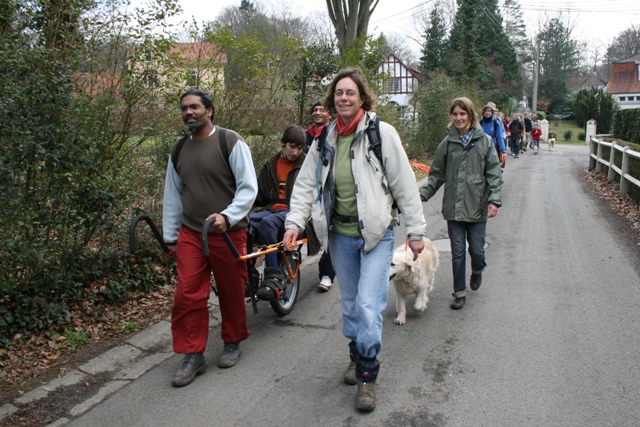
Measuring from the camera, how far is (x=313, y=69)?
12.3 meters

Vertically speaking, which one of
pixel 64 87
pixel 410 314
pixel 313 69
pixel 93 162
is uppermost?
pixel 313 69

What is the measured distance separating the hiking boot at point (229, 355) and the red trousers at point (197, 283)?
0.82ft

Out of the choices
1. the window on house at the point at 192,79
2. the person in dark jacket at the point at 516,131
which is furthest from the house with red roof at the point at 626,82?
the window on house at the point at 192,79

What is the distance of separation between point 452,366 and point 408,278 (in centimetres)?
109

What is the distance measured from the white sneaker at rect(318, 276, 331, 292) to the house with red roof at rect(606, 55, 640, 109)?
7199cm

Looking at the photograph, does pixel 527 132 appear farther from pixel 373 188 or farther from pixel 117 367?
pixel 117 367

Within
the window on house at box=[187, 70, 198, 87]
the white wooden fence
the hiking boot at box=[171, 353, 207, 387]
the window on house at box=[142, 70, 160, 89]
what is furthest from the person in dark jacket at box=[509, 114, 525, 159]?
the hiking boot at box=[171, 353, 207, 387]

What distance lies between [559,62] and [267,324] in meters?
75.6

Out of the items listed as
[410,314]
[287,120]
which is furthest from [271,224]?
[287,120]

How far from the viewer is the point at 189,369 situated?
14.1 ft

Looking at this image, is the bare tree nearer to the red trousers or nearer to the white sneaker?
the white sneaker

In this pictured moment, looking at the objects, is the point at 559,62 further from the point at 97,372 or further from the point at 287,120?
the point at 97,372

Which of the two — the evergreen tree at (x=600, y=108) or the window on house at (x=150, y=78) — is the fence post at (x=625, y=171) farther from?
the evergreen tree at (x=600, y=108)

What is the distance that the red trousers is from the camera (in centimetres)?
426
